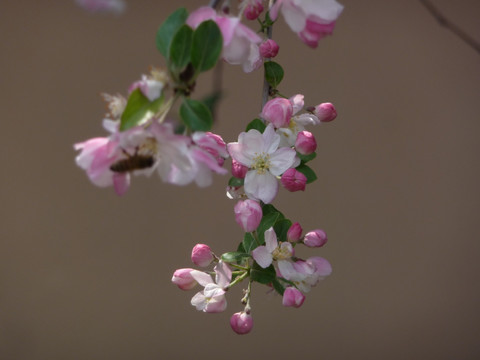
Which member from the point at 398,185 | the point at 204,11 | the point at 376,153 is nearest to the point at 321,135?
the point at 376,153

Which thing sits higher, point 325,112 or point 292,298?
point 325,112

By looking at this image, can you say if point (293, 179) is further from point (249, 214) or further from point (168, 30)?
point (168, 30)

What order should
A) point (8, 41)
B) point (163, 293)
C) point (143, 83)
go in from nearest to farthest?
point (143, 83)
point (8, 41)
point (163, 293)

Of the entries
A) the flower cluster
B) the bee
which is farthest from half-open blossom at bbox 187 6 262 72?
the bee

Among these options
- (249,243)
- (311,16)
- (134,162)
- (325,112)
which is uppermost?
(311,16)

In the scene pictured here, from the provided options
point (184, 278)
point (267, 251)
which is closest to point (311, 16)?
point (267, 251)

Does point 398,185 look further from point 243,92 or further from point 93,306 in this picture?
point 93,306
